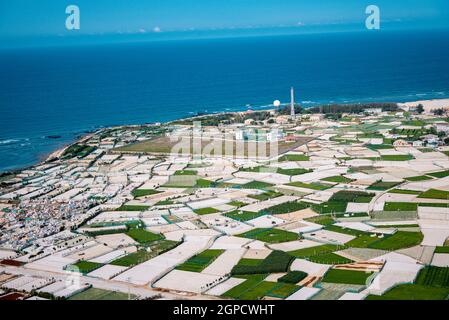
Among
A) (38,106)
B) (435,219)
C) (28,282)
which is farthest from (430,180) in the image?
(38,106)

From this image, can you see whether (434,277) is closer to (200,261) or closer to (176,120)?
(200,261)

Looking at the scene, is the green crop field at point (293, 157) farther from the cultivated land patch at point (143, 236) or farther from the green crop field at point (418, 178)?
the cultivated land patch at point (143, 236)

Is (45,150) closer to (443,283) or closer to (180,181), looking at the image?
(180,181)

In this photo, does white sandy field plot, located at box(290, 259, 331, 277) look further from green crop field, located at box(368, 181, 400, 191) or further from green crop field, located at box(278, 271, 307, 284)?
green crop field, located at box(368, 181, 400, 191)

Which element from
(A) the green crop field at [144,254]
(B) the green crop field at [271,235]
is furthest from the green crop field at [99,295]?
(B) the green crop field at [271,235]

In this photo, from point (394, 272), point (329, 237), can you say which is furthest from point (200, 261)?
point (394, 272)

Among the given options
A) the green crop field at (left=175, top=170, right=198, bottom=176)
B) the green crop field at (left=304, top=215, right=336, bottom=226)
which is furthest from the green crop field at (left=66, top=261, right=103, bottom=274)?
the green crop field at (left=175, top=170, right=198, bottom=176)
